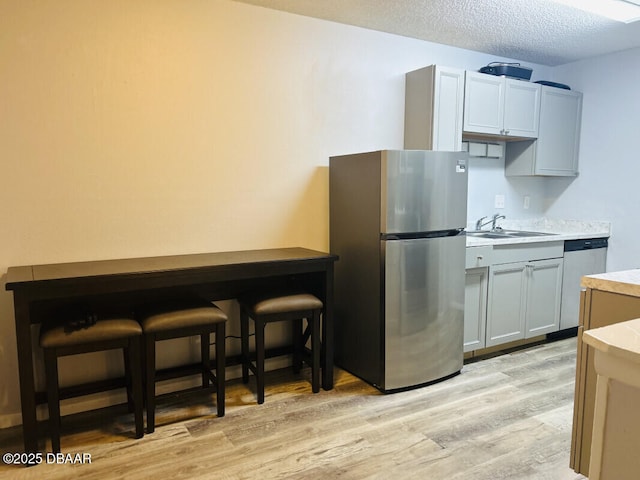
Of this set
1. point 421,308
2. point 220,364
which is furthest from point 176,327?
point 421,308

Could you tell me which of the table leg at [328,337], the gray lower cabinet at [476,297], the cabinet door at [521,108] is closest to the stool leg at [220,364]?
the table leg at [328,337]

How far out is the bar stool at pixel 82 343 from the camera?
82.4 inches

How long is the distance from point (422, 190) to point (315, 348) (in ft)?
3.89

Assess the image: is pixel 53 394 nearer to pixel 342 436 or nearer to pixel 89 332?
pixel 89 332

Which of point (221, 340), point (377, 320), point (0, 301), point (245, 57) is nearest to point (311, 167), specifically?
point (245, 57)

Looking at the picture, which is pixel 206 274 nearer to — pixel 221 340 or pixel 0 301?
pixel 221 340

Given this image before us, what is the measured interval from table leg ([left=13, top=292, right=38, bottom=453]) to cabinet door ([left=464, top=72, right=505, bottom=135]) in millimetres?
3115

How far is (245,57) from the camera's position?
2938 mm

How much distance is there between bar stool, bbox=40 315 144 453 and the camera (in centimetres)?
209

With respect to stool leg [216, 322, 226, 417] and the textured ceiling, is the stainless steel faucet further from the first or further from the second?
stool leg [216, 322, 226, 417]

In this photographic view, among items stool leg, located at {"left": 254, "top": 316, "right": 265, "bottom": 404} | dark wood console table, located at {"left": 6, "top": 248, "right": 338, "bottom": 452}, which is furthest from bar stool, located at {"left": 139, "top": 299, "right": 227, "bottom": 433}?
stool leg, located at {"left": 254, "top": 316, "right": 265, "bottom": 404}

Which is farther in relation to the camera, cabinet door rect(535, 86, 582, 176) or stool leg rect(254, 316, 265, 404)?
cabinet door rect(535, 86, 582, 176)

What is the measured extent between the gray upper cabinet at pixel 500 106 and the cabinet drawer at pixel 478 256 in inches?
37.2

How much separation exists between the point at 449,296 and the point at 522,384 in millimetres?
751
